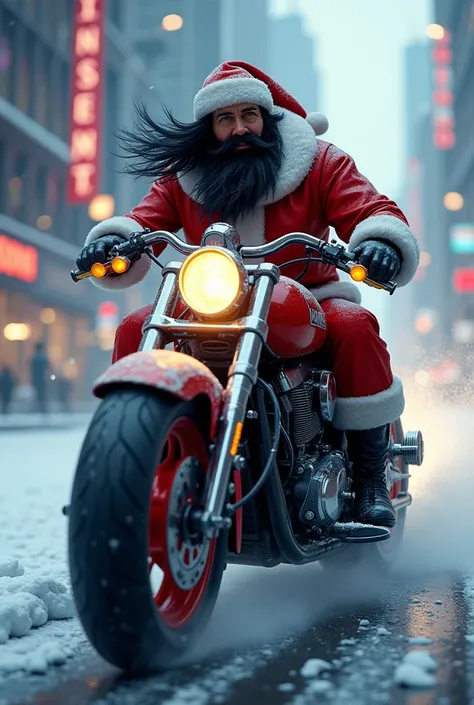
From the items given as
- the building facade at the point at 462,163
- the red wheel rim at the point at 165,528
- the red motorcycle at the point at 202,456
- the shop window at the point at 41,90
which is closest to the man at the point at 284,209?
the red motorcycle at the point at 202,456

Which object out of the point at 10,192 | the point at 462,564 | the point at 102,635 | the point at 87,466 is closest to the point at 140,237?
the point at 87,466

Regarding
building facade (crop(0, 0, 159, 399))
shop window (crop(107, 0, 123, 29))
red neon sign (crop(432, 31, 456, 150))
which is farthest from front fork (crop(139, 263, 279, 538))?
red neon sign (crop(432, 31, 456, 150))

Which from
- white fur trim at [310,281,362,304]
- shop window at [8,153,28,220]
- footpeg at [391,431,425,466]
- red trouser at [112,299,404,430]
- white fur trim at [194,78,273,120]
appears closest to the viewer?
red trouser at [112,299,404,430]

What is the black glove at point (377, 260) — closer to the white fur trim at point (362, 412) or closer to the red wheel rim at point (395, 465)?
the white fur trim at point (362, 412)

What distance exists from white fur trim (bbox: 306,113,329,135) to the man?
1.63 feet

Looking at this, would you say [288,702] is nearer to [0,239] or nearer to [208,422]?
[208,422]

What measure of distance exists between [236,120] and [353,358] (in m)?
1.09

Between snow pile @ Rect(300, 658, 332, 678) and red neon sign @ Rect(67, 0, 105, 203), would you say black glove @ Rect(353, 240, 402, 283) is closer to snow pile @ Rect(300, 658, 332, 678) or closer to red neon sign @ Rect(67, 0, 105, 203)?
snow pile @ Rect(300, 658, 332, 678)

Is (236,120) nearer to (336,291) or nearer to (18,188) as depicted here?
(336,291)

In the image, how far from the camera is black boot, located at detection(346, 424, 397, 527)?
367 centimetres

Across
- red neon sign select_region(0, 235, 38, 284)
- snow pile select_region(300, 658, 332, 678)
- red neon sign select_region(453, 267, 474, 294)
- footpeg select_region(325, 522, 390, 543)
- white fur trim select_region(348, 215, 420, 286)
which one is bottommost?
snow pile select_region(300, 658, 332, 678)

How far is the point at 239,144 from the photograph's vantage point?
12.2ft

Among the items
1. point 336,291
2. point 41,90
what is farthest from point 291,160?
point 41,90

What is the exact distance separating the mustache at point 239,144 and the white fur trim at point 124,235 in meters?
0.45
